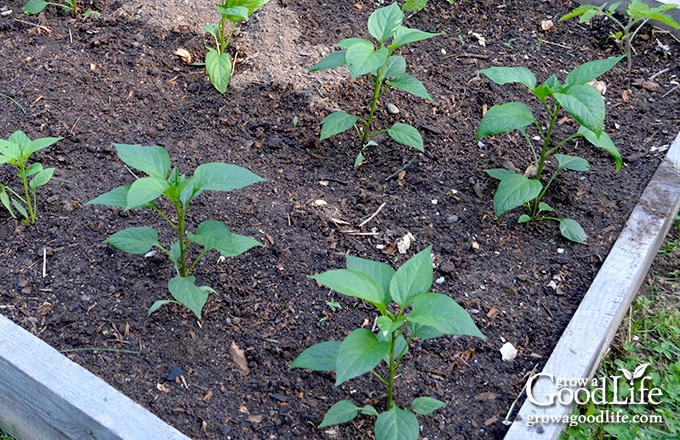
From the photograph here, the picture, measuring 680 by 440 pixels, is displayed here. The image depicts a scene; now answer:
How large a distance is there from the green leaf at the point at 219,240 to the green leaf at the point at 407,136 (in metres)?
0.84

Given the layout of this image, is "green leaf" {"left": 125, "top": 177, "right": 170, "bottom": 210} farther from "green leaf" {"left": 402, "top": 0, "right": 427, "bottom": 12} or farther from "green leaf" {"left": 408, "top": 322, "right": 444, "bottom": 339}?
"green leaf" {"left": 402, "top": 0, "right": 427, "bottom": 12}

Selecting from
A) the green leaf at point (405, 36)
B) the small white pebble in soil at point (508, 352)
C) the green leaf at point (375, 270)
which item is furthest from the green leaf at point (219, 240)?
the green leaf at point (405, 36)

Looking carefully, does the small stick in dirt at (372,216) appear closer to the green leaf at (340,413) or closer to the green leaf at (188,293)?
the green leaf at (188,293)

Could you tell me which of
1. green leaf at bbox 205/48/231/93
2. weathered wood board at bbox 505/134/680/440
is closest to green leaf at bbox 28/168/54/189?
green leaf at bbox 205/48/231/93

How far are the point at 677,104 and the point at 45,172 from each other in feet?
8.65

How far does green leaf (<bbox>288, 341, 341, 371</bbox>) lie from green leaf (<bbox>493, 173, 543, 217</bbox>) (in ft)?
2.74

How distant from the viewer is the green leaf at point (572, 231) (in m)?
2.58

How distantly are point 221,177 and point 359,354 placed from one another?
2.17 feet

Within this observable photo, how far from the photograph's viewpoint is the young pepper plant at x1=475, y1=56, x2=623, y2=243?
2.30m

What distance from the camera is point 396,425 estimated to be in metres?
1.86

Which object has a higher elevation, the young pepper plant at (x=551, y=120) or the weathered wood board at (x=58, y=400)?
the young pepper plant at (x=551, y=120)

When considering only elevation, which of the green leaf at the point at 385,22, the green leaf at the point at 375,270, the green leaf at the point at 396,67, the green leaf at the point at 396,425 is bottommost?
the green leaf at the point at 396,425

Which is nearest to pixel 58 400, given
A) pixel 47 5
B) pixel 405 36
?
pixel 405 36

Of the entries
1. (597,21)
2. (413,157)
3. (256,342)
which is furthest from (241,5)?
(597,21)
